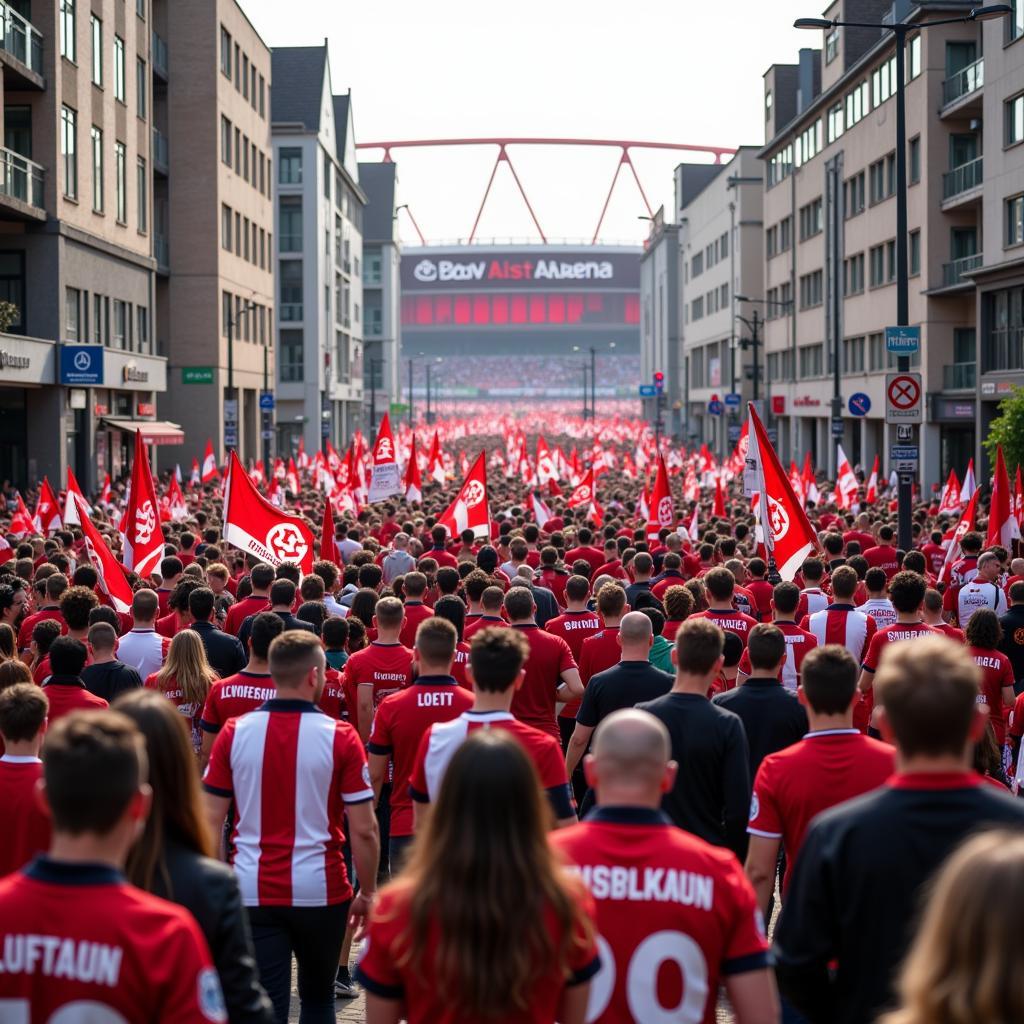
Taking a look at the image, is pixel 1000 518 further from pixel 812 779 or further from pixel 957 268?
pixel 957 268

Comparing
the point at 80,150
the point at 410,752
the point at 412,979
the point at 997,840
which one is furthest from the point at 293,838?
the point at 80,150

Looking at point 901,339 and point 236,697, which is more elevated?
point 901,339

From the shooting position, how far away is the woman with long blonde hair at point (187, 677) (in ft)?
28.4

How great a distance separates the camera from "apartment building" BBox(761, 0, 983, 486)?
45750 millimetres

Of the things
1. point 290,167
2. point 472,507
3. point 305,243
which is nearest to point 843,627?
point 472,507

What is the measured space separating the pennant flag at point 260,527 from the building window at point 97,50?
1168 inches

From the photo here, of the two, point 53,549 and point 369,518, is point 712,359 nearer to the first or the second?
point 369,518

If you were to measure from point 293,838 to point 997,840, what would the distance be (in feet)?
12.1

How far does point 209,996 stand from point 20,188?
35.0 metres

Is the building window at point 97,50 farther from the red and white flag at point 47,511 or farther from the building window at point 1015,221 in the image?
the building window at point 1015,221

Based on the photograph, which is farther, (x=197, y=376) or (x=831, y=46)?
(x=831, y=46)

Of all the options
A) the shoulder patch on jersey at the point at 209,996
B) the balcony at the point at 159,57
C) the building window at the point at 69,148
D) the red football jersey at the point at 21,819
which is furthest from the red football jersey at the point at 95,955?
the balcony at the point at 159,57

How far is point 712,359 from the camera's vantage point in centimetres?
9269

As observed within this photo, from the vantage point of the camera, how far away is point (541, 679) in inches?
368
